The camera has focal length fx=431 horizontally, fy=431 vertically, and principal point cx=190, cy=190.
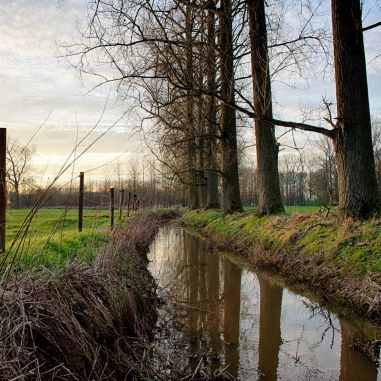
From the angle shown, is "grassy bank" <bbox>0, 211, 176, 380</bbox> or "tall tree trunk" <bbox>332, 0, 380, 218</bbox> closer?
"grassy bank" <bbox>0, 211, 176, 380</bbox>

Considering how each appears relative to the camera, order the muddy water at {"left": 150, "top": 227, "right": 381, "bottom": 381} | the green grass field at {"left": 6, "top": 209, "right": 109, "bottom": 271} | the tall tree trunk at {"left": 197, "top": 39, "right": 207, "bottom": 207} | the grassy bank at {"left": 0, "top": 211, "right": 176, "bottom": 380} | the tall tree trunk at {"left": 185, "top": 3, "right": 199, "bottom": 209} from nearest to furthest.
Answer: the grassy bank at {"left": 0, "top": 211, "right": 176, "bottom": 380} → the muddy water at {"left": 150, "top": 227, "right": 381, "bottom": 381} → the green grass field at {"left": 6, "top": 209, "right": 109, "bottom": 271} → the tall tree trunk at {"left": 185, "top": 3, "right": 199, "bottom": 209} → the tall tree trunk at {"left": 197, "top": 39, "right": 207, "bottom": 207}

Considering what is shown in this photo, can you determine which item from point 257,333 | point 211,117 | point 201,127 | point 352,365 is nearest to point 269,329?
point 257,333

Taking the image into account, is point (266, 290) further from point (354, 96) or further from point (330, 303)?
point (354, 96)

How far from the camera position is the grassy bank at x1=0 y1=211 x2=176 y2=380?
2826 millimetres

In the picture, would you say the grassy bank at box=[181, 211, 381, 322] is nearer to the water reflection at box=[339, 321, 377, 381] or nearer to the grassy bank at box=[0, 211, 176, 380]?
the water reflection at box=[339, 321, 377, 381]

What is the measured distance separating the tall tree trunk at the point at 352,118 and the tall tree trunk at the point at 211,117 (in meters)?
2.71

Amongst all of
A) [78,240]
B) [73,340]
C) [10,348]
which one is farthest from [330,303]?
[78,240]

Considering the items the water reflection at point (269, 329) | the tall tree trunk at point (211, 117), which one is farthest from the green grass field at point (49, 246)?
the tall tree trunk at point (211, 117)

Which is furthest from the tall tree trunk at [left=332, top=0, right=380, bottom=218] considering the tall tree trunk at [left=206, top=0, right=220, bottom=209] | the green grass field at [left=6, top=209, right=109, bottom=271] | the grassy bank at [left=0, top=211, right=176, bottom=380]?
the grassy bank at [left=0, top=211, right=176, bottom=380]

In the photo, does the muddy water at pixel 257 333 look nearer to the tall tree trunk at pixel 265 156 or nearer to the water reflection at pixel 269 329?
the water reflection at pixel 269 329

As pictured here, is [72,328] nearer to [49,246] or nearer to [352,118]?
[49,246]

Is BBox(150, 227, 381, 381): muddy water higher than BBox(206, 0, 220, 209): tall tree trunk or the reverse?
the reverse

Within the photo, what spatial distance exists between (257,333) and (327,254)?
2612 mm

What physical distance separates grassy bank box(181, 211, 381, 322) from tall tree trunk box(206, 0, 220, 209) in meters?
3.52
